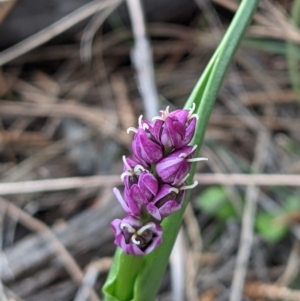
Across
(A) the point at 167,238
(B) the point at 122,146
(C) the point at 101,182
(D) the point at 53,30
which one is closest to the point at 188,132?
(A) the point at 167,238

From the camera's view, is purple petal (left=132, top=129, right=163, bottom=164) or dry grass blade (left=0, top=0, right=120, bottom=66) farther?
dry grass blade (left=0, top=0, right=120, bottom=66)

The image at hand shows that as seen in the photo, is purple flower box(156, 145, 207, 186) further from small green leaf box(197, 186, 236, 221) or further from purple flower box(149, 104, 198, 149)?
small green leaf box(197, 186, 236, 221)

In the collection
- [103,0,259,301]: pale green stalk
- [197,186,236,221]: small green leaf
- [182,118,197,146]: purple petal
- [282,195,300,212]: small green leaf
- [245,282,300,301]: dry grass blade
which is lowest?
[245,282,300,301]: dry grass blade

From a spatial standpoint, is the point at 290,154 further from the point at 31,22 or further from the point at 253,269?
the point at 31,22

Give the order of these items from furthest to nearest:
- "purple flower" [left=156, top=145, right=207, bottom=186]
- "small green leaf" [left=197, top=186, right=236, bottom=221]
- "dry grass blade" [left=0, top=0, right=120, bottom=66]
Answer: "dry grass blade" [left=0, top=0, right=120, bottom=66], "small green leaf" [left=197, top=186, right=236, bottom=221], "purple flower" [left=156, top=145, right=207, bottom=186]

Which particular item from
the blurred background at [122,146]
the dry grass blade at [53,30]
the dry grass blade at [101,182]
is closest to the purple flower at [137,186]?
the blurred background at [122,146]

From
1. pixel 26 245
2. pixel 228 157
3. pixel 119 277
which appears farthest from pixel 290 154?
pixel 119 277

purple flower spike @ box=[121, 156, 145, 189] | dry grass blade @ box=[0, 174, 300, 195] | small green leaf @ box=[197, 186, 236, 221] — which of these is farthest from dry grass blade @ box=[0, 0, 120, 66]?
purple flower spike @ box=[121, 156, 145, 189]
